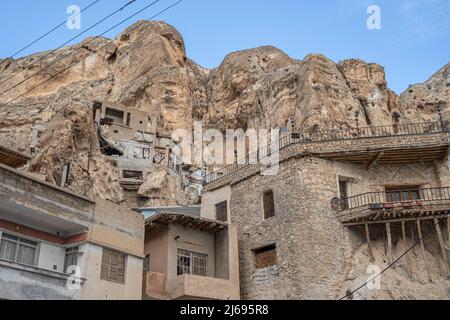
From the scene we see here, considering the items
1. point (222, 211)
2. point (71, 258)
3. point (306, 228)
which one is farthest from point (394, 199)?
point (71, 258)

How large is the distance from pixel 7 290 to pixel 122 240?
4536mm

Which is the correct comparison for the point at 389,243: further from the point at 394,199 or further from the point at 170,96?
the point at 170,96

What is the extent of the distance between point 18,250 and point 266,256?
10.1 metres

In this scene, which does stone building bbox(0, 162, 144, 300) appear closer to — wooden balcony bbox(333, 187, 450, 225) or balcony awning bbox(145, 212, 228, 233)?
balcony awning bbox(145, 212, 228, 233)

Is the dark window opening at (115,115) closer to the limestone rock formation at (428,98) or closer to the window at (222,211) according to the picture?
the window at (222,211)

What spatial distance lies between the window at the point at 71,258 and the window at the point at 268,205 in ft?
28.2

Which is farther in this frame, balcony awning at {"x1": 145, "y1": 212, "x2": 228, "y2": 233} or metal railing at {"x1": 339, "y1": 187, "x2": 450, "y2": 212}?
balcony awning at {"x1": 145, "y1": 212, "x2": 228, "y2": 233}

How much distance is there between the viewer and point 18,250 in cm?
1669

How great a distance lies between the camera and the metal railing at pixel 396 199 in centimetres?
2086

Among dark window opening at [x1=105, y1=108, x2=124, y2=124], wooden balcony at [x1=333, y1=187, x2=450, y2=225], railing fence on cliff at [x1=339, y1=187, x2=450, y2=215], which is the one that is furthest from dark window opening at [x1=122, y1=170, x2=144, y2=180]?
wooden balcony at [x1=333, y1=187, x2=450, y2=225]

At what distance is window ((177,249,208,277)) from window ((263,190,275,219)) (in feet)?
10.8

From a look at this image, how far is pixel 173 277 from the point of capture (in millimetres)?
20906

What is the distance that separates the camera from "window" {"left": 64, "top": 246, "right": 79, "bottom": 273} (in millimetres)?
17500

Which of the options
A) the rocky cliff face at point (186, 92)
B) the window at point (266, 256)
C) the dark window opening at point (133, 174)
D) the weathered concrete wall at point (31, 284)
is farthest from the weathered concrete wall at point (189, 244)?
the dark window opening at point (133, 174)
